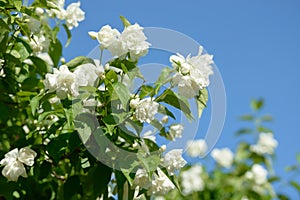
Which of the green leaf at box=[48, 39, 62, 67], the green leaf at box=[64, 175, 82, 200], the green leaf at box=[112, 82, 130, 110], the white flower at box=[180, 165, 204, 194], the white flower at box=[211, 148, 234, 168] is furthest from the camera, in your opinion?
the white flower at box=[211, 148, 234, 168]

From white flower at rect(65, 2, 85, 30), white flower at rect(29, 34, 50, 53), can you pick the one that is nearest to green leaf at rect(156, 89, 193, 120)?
white flower at rect(29, 34, 50, 53)

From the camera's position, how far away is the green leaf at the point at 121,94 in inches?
60.4

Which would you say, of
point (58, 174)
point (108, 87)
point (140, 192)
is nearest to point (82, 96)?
point (108, 87)

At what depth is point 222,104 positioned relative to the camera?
1.85 m

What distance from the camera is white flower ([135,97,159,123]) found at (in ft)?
5.17

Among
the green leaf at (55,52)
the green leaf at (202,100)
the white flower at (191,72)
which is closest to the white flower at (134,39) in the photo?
the white flower at (191,72)

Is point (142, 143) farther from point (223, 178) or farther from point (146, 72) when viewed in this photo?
point (223, 178)

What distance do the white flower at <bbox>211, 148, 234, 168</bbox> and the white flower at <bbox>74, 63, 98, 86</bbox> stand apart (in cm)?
360

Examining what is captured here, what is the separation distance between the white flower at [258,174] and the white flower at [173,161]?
2.87m

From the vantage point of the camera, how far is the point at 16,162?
68.5 inches

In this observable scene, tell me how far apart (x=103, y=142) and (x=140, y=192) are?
27cm

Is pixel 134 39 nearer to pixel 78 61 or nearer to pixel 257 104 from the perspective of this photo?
pixel 78 61

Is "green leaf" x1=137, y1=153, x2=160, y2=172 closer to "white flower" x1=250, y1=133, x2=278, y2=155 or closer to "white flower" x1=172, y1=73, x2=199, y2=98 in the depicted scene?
"white flower" x1=172, y1=73, x2=199, y2=98

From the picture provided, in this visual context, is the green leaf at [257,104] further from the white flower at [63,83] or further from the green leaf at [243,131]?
the white flower at [63,83]
